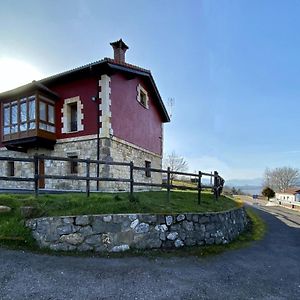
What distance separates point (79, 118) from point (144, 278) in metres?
10.7

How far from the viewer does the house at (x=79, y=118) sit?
1312cm

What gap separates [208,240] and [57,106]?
37.5 ft

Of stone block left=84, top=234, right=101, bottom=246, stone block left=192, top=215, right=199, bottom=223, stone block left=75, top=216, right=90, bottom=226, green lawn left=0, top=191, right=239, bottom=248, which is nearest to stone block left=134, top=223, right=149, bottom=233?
green lawn left=0, top=191, right=239, bottom=248

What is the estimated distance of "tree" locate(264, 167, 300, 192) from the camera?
7744 centimetres

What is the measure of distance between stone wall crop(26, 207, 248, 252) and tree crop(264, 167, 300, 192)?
3138 inches

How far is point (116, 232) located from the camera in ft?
20.1

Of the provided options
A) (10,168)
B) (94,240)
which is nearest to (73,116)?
(10,168)

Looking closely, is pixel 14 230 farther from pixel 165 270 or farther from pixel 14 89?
pixel 14 89

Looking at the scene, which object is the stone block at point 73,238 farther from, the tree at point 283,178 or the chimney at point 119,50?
the tree at point 283,178

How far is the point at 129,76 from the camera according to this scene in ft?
49.1

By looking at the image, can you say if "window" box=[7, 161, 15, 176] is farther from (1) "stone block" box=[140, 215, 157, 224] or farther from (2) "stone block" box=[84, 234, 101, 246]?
(1) "stone block" box=[140, 215, 157, 224]

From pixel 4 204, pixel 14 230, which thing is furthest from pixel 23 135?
pixel 14 230

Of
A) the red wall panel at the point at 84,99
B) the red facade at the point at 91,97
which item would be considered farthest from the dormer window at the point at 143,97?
the red wall panel at the point at 84,99

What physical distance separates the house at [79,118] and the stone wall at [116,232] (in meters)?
6.46
